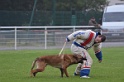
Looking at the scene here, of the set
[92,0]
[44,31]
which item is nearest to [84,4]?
[92,0]

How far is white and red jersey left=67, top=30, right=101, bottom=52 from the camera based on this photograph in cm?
1285

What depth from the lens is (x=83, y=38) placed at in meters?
13.0

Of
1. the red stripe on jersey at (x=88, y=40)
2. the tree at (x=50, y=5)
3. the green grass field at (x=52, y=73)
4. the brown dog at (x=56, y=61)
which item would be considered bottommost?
the green grass field at (x=52, y=73)

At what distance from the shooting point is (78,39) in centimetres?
1312

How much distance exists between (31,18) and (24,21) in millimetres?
582

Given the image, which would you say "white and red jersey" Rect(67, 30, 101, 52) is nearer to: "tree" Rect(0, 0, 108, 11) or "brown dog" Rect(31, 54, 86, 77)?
"brown dog" Rect(31, 54, 86, 77)

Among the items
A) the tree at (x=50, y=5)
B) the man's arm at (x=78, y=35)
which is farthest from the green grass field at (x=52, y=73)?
the tree at (x=50, y=5)

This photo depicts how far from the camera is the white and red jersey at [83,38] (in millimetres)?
12852

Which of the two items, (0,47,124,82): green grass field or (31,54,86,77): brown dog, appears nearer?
(0,47,124,82): green grass field

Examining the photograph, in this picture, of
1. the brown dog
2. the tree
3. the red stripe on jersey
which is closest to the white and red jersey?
the red stripe on jersey

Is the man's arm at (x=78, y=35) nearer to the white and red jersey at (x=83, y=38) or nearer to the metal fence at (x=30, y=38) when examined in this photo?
the white and red jersey at (x=83, y=38)

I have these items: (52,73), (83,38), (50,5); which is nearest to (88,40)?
(83,38)

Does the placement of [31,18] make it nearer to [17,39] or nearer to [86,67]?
[17,39]

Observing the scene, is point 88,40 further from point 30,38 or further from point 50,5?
point 50,5
